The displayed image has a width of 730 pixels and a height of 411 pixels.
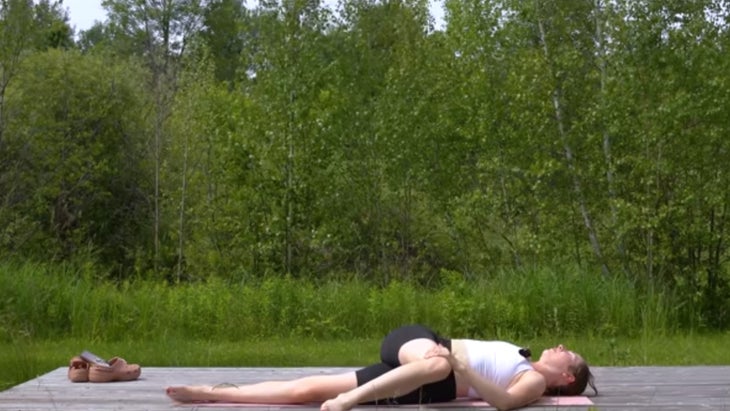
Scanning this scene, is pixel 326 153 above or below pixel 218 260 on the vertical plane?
above

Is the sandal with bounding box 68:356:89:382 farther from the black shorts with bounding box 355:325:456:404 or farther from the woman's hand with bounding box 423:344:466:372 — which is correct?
the woman's hand with bounding box 423:344:466:372

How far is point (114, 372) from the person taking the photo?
657 centimetres

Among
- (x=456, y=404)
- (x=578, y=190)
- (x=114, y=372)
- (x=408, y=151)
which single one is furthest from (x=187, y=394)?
(x=408, y=151)

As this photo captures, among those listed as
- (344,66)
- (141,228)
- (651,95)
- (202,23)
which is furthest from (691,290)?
(202,23)

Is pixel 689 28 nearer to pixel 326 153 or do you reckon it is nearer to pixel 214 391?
pixel 326 153

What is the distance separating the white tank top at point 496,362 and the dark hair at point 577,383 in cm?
20

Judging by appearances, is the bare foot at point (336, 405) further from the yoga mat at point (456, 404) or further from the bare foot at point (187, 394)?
the bare foot at point (187, 394)

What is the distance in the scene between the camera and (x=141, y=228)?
2680 cm

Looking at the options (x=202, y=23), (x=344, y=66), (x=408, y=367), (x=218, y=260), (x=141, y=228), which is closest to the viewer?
(x=408, y=367)

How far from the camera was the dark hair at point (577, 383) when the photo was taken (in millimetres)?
5949

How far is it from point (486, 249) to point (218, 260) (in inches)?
181

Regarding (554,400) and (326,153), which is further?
(326,153)

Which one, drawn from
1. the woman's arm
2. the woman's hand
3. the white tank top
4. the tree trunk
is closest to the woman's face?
the white tank top

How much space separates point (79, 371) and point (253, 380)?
0.93 m
